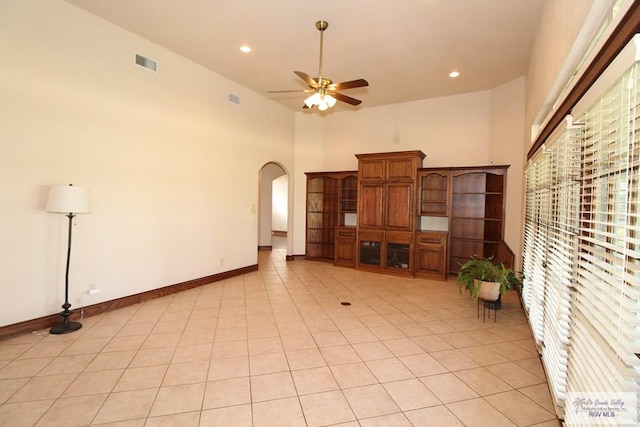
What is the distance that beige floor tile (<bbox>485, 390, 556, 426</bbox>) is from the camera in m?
2.13

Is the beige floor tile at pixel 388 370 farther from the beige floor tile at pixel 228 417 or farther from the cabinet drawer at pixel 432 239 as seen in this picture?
the cabinet drawer at pixel 432 239

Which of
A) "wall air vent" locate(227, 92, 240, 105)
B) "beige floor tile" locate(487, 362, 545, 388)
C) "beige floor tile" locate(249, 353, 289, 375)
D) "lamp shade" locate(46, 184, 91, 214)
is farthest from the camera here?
"wall air vent" locate(227, 92, 240, 105)

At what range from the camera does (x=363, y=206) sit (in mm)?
6680

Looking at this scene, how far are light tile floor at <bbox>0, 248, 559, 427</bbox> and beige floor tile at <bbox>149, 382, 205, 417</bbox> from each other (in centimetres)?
1

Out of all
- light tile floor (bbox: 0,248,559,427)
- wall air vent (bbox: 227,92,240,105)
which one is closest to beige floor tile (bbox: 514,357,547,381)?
light tile floor (bbox: 0,248,559,427)

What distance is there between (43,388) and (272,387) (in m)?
1.83

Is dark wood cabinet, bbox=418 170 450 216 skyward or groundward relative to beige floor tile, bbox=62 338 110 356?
skyward

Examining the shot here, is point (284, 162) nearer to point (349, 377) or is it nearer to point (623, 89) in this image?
point (349, 377)

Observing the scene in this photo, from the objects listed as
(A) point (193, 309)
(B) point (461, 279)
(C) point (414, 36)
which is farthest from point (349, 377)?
(C) point (414, 36)

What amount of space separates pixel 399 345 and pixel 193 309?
283 cm

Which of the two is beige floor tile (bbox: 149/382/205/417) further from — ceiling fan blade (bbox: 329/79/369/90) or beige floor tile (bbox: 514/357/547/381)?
ceiling fan blade (bbox: 329/79/369/90)

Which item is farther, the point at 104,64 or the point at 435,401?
the point at 104,64

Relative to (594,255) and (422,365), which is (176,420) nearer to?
(422,365)

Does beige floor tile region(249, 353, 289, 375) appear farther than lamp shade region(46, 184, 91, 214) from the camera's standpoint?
No
